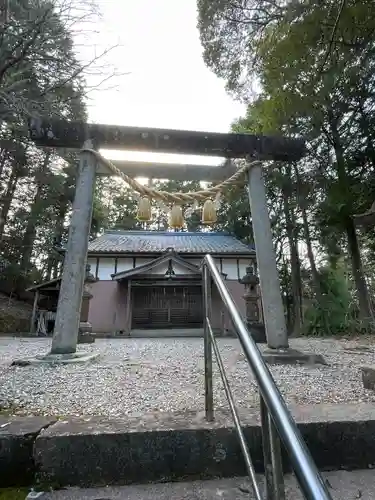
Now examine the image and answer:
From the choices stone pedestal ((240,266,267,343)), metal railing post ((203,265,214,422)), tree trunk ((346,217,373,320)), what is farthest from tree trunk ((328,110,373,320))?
metal railing post ((203,265,214,422))

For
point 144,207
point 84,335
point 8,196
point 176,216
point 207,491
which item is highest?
point 8,196

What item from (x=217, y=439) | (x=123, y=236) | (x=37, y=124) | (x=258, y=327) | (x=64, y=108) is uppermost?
(x=123, y=236)

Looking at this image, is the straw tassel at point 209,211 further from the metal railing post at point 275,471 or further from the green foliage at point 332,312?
the green foliage at point 332,312

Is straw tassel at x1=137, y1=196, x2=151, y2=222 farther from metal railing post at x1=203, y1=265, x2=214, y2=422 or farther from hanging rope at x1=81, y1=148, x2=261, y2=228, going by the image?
metal railing post at x1=203, y1=265, x2=214, y2=422

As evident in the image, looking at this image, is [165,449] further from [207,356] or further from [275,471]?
[275,471]

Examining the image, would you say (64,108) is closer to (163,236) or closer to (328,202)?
(328,202)

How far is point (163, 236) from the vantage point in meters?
15.0

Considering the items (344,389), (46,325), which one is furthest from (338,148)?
(46,325)

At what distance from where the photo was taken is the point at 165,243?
1374 cm

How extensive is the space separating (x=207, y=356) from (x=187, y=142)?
10.9 ft

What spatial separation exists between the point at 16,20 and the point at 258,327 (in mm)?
5904

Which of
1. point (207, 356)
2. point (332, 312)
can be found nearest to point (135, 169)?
point (207, 356)

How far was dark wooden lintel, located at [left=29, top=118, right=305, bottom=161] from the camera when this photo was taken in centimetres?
392

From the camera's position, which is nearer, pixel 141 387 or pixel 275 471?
pixel 275 471
